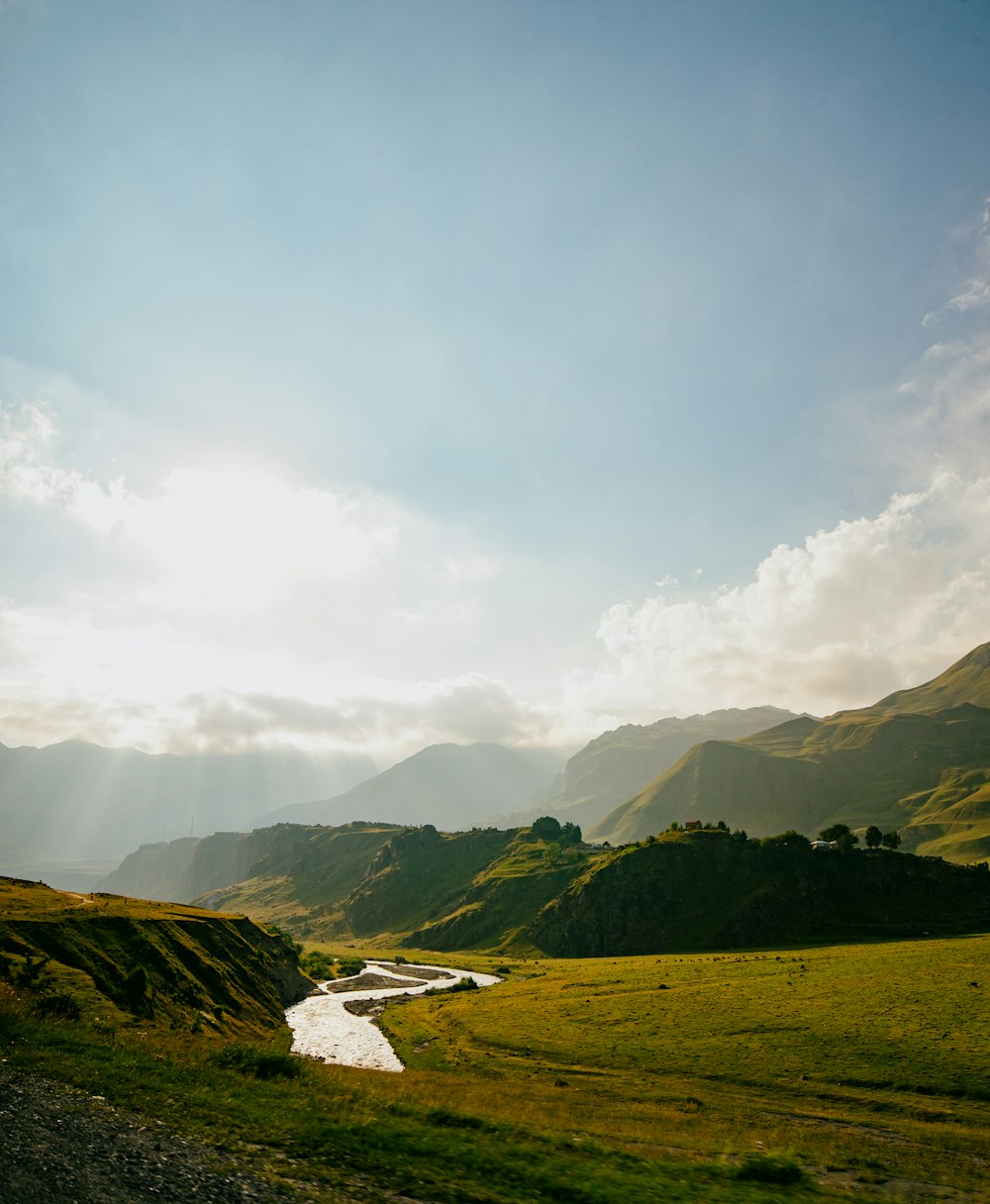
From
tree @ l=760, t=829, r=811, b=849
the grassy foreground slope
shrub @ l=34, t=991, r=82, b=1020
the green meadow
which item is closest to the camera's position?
the green meadow

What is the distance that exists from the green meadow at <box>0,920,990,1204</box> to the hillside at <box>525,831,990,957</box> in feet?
172

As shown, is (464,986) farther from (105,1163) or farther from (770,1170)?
(105,1163)

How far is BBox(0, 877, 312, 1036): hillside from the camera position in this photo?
167 ft

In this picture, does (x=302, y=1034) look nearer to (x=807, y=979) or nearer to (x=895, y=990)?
(x=807, y=979)

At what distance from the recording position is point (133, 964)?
6369cm

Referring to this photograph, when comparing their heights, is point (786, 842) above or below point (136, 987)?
below

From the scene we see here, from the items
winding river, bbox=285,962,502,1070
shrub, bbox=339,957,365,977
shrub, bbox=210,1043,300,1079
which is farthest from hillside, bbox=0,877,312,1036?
shrub, bbox=339,957,365,977

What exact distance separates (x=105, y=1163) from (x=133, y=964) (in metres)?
56.4

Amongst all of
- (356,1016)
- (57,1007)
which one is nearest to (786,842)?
(356,1016)

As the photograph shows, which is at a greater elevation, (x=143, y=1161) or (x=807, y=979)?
(x=143, y=1161)

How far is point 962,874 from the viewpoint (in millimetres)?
159000

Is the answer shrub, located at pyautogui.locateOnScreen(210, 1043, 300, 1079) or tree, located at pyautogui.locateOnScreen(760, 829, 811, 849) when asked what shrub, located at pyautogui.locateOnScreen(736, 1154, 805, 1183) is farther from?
tree, located at pyautogui.locateOnScreen(760, 829, 811, 849)

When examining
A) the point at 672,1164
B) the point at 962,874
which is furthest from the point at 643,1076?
the point at 962,874

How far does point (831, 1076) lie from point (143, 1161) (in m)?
61.6
